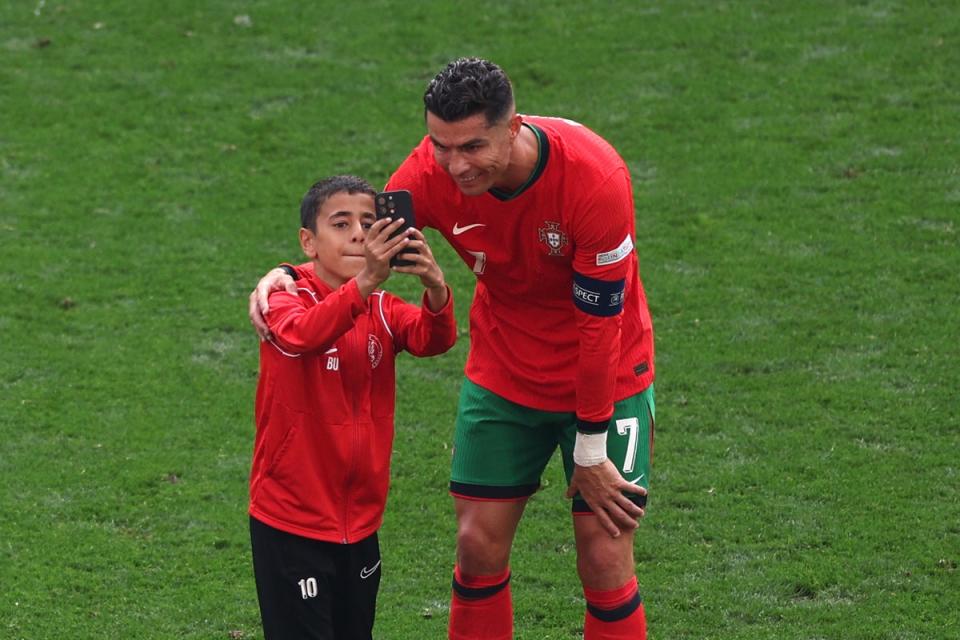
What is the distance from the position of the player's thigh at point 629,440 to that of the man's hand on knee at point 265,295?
1121 mm

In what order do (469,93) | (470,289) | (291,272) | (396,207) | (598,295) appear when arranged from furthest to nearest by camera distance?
(470,289) → (291,272) → (598,295) → (396,207) → (469,93)

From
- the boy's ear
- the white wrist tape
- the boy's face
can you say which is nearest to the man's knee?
the white wrist tape

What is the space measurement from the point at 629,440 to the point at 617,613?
0.61 metres

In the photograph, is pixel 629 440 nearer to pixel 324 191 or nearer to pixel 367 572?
pixel 367 572

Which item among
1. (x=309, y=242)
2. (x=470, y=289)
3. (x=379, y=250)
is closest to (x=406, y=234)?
(x=379, y=250)

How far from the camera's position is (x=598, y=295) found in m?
4.91

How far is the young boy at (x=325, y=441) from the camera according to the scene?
4.92m

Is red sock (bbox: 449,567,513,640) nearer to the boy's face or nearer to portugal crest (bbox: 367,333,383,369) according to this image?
portugal crest (bbox: 367,333,383,369)

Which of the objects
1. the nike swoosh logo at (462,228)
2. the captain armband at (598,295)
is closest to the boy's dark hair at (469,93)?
the nike swoosh logo at (462,228)

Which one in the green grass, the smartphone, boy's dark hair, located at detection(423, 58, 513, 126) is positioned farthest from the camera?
the green grass

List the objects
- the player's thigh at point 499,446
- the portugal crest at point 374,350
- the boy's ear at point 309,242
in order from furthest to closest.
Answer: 1. the player's thigh at point 499,446
2. the boy's ear at point 309,242
3. the portugal crest at point 374,350

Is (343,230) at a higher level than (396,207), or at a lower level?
lower

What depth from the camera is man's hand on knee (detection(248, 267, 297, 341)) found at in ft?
16.1

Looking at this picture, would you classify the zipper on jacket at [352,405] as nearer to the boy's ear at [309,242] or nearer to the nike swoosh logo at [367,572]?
the nike swoosh logo at [367,572]
